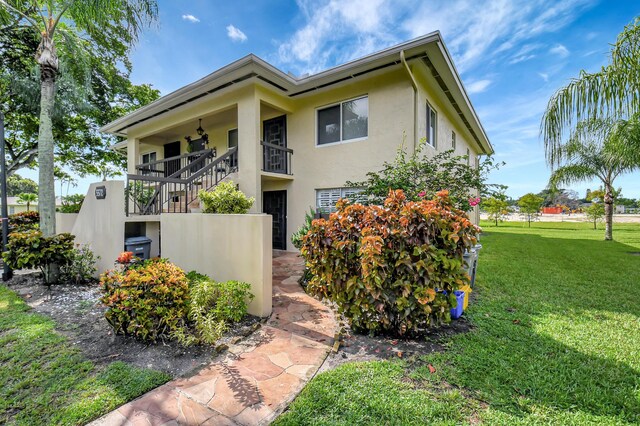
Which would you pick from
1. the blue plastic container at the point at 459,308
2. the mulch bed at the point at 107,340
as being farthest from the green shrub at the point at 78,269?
the blue plastic container at the point at 459,308

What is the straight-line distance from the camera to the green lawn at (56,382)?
242cm

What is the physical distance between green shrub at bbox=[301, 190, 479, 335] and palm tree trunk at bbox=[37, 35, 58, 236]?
7703 millimetres

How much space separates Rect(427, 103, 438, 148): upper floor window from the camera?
9031mm

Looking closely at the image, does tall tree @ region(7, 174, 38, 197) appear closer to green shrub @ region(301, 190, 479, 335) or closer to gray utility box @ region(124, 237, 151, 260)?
gray utility box @ region(124, 237, 151, 260)

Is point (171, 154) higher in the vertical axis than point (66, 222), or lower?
higher

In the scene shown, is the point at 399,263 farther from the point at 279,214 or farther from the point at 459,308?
the point at 279,214

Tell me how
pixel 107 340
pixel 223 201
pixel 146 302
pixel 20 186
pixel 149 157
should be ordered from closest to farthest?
pixel 146 302, pixel 107 340, pixel 223 201, pixel 149 157, pixel 20 186

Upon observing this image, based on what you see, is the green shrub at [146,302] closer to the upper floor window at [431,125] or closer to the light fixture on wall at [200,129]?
the upper floor window at [431,125]

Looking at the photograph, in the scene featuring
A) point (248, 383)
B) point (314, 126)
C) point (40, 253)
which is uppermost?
point (314, 126)

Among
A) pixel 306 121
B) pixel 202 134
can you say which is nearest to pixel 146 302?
pixel 306 121

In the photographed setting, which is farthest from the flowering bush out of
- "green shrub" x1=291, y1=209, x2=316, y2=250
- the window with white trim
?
the window with white trim

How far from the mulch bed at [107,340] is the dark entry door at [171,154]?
8110mm

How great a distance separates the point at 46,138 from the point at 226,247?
6.16 metres

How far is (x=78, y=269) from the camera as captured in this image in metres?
6.64
